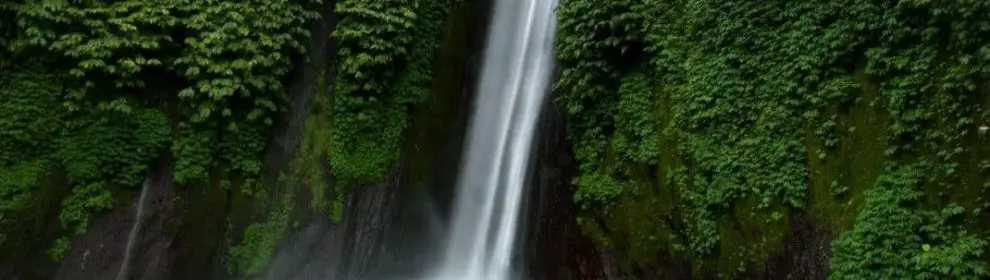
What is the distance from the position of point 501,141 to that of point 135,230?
5253 mm

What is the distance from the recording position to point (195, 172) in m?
9.11

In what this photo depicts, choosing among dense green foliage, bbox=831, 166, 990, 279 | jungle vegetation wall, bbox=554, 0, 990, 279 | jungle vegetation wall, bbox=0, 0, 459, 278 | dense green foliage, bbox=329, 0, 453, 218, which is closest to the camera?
dense green foliage, bbox=831, 166, 990, 279

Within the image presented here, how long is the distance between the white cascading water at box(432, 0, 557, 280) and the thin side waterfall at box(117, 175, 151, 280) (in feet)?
13.3

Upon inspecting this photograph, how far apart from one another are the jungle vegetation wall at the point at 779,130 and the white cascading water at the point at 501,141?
0.89 meters

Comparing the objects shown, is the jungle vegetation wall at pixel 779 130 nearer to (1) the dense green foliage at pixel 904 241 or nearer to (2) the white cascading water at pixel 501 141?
(1) the dense green foliage at pixel 904 241

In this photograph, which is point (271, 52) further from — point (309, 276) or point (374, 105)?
point (309, 276)

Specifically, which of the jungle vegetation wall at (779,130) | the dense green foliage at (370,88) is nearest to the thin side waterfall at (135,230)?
the dense green foliage at (370,88)

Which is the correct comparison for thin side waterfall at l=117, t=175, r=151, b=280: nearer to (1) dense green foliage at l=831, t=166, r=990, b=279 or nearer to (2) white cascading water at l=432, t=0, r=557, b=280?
(2) white cascading water at l=432, t=0, r=557, b=280

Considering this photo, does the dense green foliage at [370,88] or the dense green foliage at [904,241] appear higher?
the dense green foliage at [370,88]

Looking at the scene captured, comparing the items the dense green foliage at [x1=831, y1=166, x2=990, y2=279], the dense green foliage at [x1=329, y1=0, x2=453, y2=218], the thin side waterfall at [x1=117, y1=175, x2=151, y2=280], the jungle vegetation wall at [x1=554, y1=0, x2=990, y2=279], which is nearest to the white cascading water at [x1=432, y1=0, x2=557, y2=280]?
the jungle vegetation wall at [x1=554, y1=0, x2=990, y2=279]

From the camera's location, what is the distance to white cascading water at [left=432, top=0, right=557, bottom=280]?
9625 mm

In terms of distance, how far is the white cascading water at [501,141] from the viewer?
9.62 meters

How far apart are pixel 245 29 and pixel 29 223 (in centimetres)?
371

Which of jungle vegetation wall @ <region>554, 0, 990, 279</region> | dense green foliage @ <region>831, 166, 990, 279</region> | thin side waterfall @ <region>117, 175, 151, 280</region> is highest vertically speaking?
jungle vegetation wall @ <region>554, 0, 990, 279</region>
